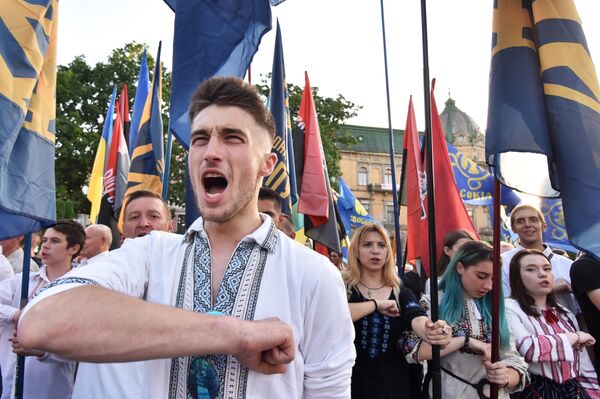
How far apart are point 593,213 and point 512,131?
0.61 meters

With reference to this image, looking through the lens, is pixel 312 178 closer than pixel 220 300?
No

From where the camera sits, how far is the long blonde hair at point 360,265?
13.3 ft

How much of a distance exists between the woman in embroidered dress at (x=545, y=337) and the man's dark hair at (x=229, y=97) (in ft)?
9.44

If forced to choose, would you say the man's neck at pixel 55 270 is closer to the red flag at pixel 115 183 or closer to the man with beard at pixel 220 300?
the red flag at pixel 115 183

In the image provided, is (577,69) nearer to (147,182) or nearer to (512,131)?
(512,131)

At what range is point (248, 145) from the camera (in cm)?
175

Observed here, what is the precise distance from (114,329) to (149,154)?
5639mm

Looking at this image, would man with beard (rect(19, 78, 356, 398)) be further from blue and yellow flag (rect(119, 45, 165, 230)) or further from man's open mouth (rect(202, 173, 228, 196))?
blue and yellow flag (rect(119, 45, 165, 230))

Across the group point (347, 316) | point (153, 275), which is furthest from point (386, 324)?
point (153, 275)

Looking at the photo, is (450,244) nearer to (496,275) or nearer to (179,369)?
(496,275)

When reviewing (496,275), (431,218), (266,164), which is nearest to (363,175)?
(496,275)

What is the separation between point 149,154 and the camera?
6.51m

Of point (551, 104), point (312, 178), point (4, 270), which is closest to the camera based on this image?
point (551, 104)

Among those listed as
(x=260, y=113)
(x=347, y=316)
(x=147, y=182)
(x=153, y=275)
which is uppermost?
(x=147, y=182)
